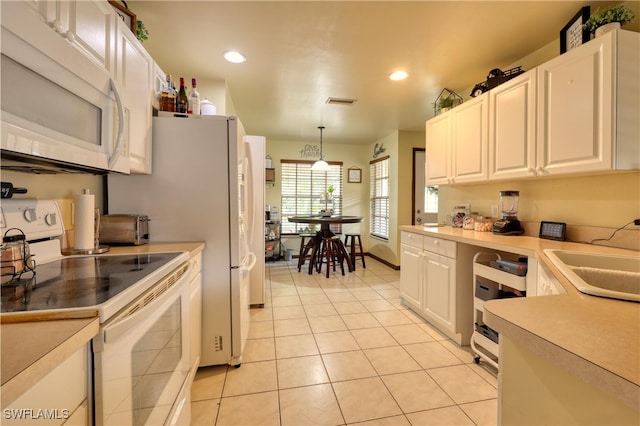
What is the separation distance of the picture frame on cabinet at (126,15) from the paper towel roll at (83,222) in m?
1.04

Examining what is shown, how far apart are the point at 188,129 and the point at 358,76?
1.74 m

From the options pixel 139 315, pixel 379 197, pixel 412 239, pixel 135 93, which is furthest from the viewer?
pixel 379 197

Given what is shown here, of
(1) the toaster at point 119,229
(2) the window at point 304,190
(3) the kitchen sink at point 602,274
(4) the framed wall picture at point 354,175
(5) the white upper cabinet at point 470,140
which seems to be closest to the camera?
(3) the kitchen sink at point 602,274

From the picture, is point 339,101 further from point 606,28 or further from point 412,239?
point 606,28

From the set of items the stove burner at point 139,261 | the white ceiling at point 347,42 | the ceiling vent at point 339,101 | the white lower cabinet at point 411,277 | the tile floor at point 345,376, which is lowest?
the tile floor at point 345,376

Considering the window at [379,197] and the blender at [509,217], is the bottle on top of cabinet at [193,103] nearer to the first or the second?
the blender at [509,217]

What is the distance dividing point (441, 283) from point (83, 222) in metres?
2.55

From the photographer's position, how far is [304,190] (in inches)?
225

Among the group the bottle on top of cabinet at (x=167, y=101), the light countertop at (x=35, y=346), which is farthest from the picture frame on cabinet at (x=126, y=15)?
the light countertop at (x=35, y=346)

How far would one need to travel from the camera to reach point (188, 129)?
71.5 inches

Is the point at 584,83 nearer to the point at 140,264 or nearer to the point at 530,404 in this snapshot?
the point at 530,404

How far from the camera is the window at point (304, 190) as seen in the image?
18.5 feet

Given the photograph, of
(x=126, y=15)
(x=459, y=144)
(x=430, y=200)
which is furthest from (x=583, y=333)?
(x=430, y=200)

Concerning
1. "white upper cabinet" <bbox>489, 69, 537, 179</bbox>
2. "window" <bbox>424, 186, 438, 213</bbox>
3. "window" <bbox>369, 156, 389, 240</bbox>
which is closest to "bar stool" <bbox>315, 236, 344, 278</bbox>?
"window" <bbox>369, 156, 389, 240</bbox>
